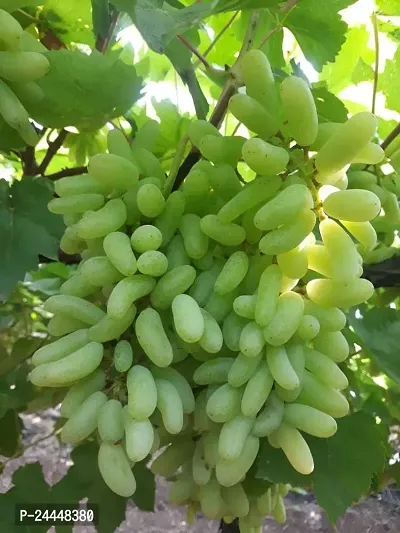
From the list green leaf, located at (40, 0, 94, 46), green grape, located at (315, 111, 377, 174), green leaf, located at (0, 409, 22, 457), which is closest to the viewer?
green grape, located at (315, 111, 377, 174)

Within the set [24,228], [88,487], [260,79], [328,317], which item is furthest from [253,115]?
[88,487]

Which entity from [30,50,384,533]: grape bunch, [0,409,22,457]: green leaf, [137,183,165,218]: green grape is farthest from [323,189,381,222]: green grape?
[0,409,22,457]: green leaf

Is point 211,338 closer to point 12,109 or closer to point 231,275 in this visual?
point 231,275

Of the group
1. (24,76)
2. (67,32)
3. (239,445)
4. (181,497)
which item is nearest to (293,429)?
(239,445)

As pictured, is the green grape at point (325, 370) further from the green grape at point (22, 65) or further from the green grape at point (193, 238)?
the green grape at point (22, 65)

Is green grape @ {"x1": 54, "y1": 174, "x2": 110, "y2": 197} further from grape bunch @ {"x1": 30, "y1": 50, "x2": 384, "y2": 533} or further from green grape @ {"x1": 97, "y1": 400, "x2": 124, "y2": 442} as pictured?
green grape @ {"x1": 97, "y1": 400, "x2": 124, "y2": 442}
